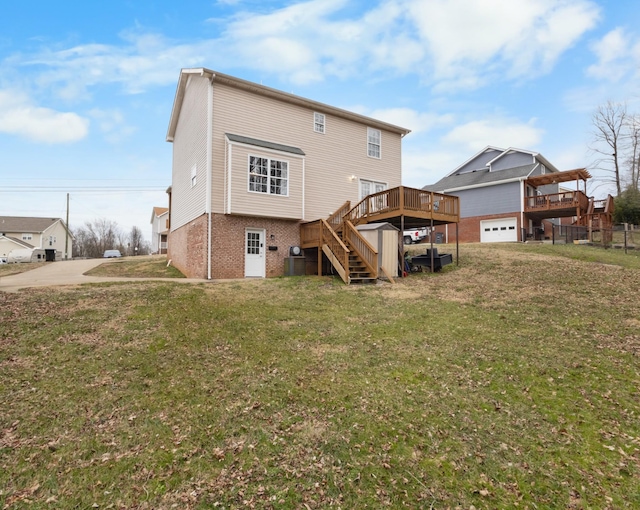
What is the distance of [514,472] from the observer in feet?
10.4

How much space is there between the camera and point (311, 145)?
1598cm

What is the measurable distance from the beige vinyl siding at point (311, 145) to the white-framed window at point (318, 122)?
181mm

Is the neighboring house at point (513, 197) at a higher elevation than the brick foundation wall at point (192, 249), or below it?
higher

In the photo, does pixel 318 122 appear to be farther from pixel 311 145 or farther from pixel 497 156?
pixel 497 156

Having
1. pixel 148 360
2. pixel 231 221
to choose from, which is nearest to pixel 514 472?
pixel 148 360

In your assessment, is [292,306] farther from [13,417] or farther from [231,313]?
[13,417]

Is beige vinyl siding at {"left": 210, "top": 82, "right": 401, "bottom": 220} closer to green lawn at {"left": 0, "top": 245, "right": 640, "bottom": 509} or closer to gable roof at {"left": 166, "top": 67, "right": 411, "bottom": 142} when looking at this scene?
gable roof at {"left": 166, "top": 67, "right": 411, "bottom": 142}

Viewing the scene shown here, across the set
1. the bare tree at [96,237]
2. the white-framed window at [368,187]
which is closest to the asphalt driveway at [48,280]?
the white-framed window at [368,187]

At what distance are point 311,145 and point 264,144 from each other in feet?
9.35

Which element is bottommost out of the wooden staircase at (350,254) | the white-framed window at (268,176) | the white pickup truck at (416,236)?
the wooden staircase at (350,254)

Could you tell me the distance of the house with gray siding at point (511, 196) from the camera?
78.3ft

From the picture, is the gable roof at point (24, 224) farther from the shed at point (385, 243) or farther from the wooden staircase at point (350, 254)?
the shed at point (385, 243)

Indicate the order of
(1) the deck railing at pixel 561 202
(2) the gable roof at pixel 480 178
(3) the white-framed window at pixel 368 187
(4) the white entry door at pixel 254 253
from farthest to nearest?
(2) the gable roof at pixel 480 178, (1) the deck railing at pixel 561 202, (3) the white-framed window at pixel 368 187, (4) the white entry door at pixel 254 253

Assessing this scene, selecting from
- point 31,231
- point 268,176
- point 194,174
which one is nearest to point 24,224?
point 31,231
